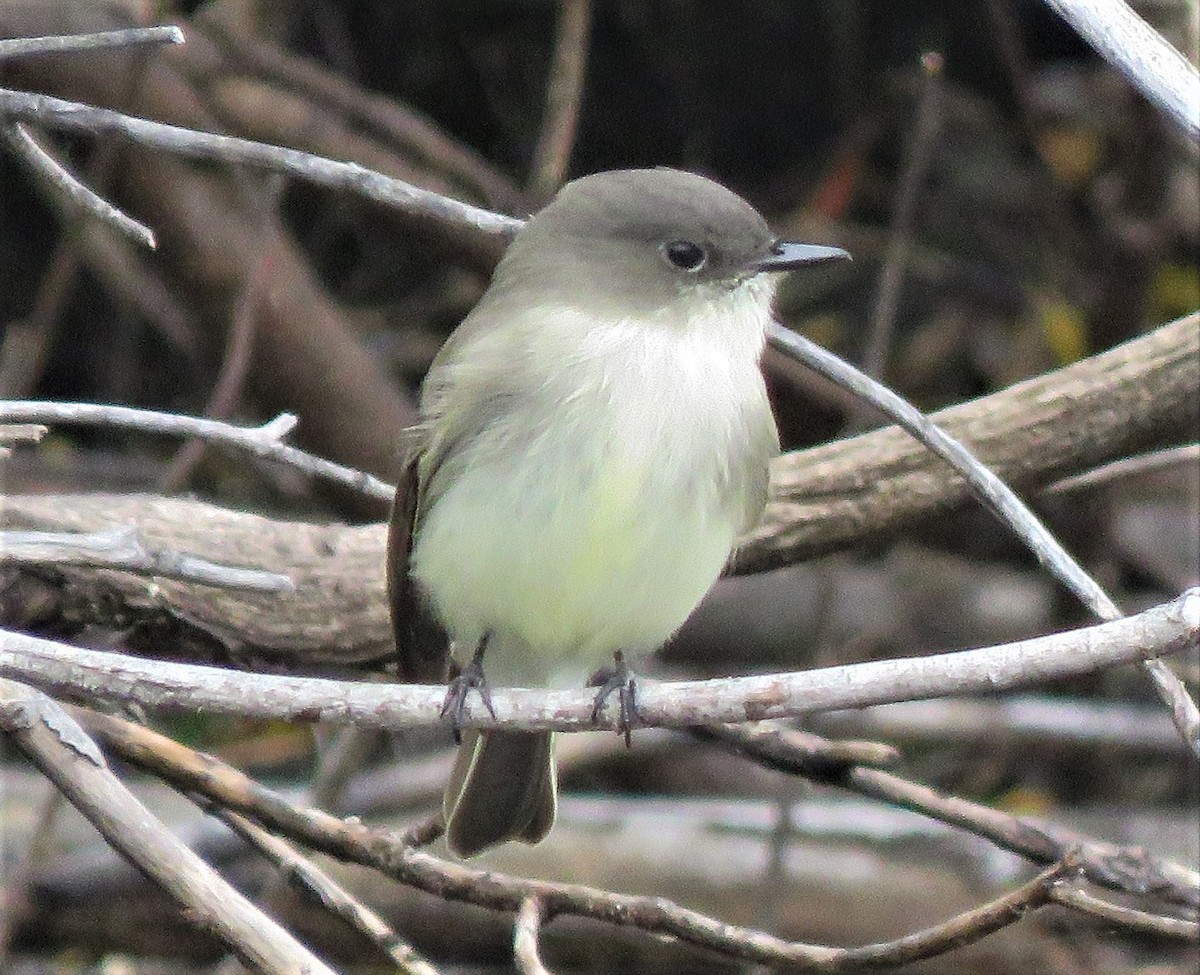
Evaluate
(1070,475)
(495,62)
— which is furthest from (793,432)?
(1070,475)

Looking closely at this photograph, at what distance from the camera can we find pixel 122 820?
2.33 m

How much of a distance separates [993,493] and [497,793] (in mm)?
1065

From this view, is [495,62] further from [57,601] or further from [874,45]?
[57,601]

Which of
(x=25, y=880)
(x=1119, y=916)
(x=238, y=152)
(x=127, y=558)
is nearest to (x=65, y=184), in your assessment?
(x=238, y=152)

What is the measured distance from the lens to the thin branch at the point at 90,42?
197 centimetres

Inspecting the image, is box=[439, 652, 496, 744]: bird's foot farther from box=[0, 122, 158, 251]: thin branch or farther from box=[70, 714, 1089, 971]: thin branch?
box=[0, 122, 158, 251]: thin branch

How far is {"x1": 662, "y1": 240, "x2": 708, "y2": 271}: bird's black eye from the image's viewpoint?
9.73 ft

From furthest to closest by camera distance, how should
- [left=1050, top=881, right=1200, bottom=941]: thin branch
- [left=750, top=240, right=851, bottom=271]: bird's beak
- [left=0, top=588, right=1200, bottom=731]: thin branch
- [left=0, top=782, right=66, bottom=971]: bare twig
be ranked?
1. [left=0, top=782, right=66, bottom=971]: bare twig
2. [left=750, top=240, right=851, bottom=271]: bird's beak
3. [left=1050, top=881, right=1200, bottom=941]: thin branch
4. [left=0, top=588, right=1200, bottom=731]: thin branch

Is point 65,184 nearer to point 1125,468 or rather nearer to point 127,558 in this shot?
point 127,558

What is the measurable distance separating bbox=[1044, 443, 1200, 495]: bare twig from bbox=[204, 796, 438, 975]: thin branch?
52.8 inches

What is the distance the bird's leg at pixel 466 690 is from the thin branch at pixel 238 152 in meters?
0.60

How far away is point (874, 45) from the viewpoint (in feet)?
18.1

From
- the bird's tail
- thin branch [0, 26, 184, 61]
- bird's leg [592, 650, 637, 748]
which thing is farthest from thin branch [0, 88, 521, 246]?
the bird's tail

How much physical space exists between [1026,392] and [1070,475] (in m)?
0.17
